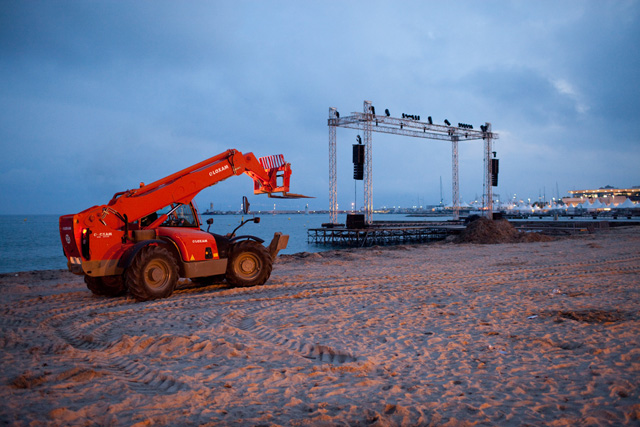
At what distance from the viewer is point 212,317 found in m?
7.03

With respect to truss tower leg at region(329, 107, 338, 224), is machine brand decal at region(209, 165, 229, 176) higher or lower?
lower

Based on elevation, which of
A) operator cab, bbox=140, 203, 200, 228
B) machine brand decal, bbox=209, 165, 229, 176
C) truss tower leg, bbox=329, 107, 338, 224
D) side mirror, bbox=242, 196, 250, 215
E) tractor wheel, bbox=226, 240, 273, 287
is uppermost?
truss tower leg, bbox=329, 107, 338, 224

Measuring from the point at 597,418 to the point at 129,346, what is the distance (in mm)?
5003

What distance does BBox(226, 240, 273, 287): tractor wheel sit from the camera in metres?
9.66

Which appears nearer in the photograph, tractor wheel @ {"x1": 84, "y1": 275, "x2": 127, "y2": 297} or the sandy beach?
the sandy beach

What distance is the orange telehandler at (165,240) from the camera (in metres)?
7.90

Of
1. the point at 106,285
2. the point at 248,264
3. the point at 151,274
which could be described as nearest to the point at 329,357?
the point at 151,274

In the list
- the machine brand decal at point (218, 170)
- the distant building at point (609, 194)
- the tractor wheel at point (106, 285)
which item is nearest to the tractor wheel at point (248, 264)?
the machine brand decal at point (218, 170)

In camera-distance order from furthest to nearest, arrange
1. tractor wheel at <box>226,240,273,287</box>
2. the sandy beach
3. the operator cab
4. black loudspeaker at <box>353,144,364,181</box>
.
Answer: black loudspeaker at <box>353,144,364,181</box> → tractor wheel at <box>226,240,273,287</box> → the operator cab → the sandy beach

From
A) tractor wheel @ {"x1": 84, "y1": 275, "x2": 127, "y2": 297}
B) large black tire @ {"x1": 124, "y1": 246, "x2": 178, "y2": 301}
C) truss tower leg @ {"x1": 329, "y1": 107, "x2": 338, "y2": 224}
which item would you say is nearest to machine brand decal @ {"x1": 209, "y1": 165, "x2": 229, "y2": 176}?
large black tire @ {"x1": 124, "y1": 246, "x2": 178, "y2": 301}

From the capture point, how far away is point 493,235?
2644cm

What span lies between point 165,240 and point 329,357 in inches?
204

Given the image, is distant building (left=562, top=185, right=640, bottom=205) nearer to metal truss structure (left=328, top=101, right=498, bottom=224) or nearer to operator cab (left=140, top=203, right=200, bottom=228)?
metal truss structure (left=328, top=101, right=498, bottom=224)

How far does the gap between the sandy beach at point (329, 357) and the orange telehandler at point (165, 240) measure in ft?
1.76
